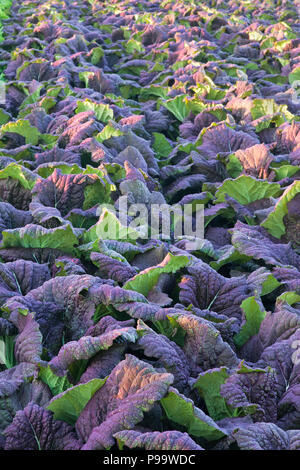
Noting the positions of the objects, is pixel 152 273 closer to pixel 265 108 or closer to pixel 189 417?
pixel 189 417

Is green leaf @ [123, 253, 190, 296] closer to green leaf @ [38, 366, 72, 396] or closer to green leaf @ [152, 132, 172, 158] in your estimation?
green leaf @ [38, 366, 72, 396]

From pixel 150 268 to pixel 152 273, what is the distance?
0.10ft

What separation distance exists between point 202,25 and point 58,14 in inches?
108

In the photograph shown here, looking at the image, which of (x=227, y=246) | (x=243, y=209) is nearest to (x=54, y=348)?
(x=227, y=246)

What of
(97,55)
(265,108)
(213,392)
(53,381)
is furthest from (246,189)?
(97,55)

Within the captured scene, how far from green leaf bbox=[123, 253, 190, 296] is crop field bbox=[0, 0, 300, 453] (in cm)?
1

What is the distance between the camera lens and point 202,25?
1058cm

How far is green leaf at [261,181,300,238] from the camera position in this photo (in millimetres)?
3464

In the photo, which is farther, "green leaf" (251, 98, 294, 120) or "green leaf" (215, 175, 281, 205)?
"green leaf" (251, 98, 294, 120)


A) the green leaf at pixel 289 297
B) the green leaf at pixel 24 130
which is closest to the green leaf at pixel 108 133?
the green leaf at pixel 24 130

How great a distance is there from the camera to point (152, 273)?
2.90 meters

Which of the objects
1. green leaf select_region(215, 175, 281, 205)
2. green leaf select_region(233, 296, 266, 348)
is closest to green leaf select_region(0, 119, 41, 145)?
green leaf select_region(215, 175, 281, 205)

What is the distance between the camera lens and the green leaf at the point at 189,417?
2084 mm

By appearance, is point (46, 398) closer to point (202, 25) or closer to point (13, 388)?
point (13, 388)
